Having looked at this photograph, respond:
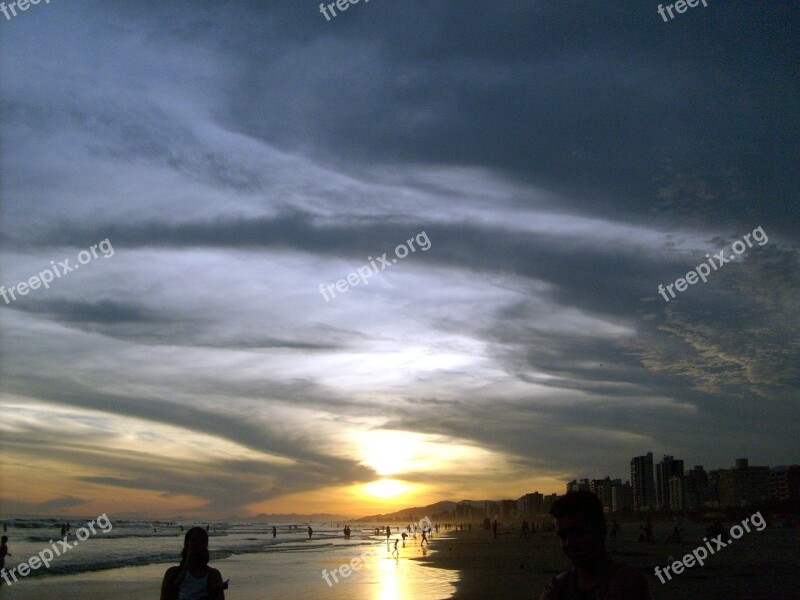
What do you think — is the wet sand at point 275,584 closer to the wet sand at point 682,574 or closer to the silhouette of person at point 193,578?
the wet sand at point 682,574

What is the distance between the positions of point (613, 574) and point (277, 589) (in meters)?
27.9

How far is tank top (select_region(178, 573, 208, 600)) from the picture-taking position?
643 centimetres

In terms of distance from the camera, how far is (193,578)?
256 inches

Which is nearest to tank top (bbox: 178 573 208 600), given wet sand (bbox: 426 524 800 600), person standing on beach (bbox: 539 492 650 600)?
person standing on beach (bbox: 539 492 650 600)

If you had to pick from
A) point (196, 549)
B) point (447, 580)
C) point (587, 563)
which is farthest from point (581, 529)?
point (447, 580)

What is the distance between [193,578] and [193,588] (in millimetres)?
92

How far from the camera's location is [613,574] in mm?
3131

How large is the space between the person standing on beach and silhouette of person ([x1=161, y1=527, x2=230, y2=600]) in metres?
4.33

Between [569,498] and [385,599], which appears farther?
[385,599]

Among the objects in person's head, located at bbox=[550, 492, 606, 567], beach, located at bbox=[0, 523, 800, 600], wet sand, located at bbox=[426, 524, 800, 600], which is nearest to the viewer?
person's head, located at bbox=[550, 492, 606, 567]

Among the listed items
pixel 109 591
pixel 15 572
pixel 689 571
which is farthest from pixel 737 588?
pixel 15 572

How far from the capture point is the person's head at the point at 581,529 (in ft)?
10.6

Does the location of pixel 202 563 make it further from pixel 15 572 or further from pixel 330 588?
pixel 15 572

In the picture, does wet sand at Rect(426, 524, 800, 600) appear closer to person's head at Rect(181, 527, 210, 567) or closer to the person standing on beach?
person's head at Rect(181, 527, 210, 567)
